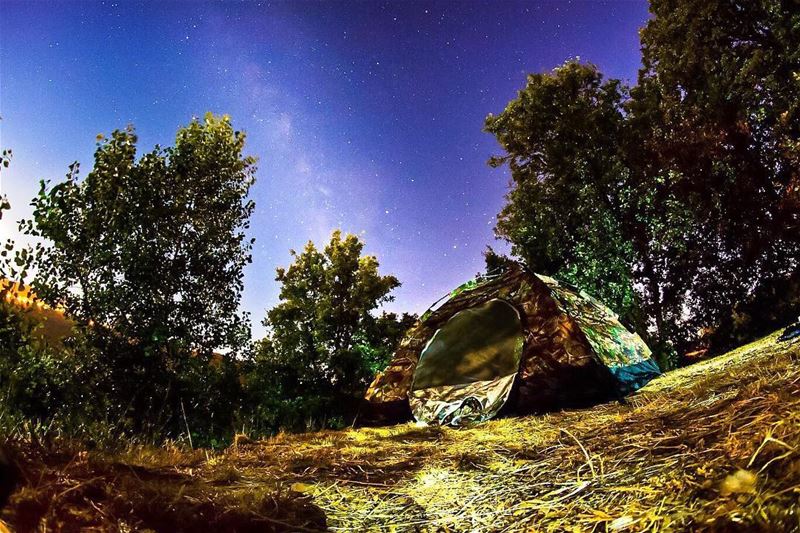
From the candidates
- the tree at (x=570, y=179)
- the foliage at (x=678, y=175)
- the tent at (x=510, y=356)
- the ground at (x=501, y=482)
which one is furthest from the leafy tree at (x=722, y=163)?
the ground at (x=501, y=482)

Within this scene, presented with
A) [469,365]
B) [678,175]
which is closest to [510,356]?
[469,365]

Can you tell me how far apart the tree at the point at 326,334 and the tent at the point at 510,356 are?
460cm

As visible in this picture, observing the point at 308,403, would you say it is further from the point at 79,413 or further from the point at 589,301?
the point at 589,301

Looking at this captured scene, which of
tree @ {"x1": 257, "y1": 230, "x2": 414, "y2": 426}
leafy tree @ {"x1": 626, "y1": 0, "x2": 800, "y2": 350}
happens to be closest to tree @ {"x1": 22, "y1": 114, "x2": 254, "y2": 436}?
tree @ {"x1": 257, "y1": 230, "x2": 414, "y2": 426}

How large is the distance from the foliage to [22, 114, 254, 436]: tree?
1107 cm

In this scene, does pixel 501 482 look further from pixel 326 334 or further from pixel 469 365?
pixel 326 334

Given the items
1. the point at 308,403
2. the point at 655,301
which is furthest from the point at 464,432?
the point at 655,301

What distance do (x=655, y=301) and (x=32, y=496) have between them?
16.6 metres

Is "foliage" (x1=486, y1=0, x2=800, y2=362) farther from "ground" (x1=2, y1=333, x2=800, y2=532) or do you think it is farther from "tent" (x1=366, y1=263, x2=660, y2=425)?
"ground" (x1=2, y1=333, x2=800, y2=532)

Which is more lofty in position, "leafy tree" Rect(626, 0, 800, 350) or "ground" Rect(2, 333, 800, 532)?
"leafy tree" Rect(626, 0, 800, 350)

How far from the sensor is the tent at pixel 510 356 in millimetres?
5746

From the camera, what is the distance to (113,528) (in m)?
1.62

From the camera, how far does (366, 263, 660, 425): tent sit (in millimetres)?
5746

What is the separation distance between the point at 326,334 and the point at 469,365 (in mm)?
9330
